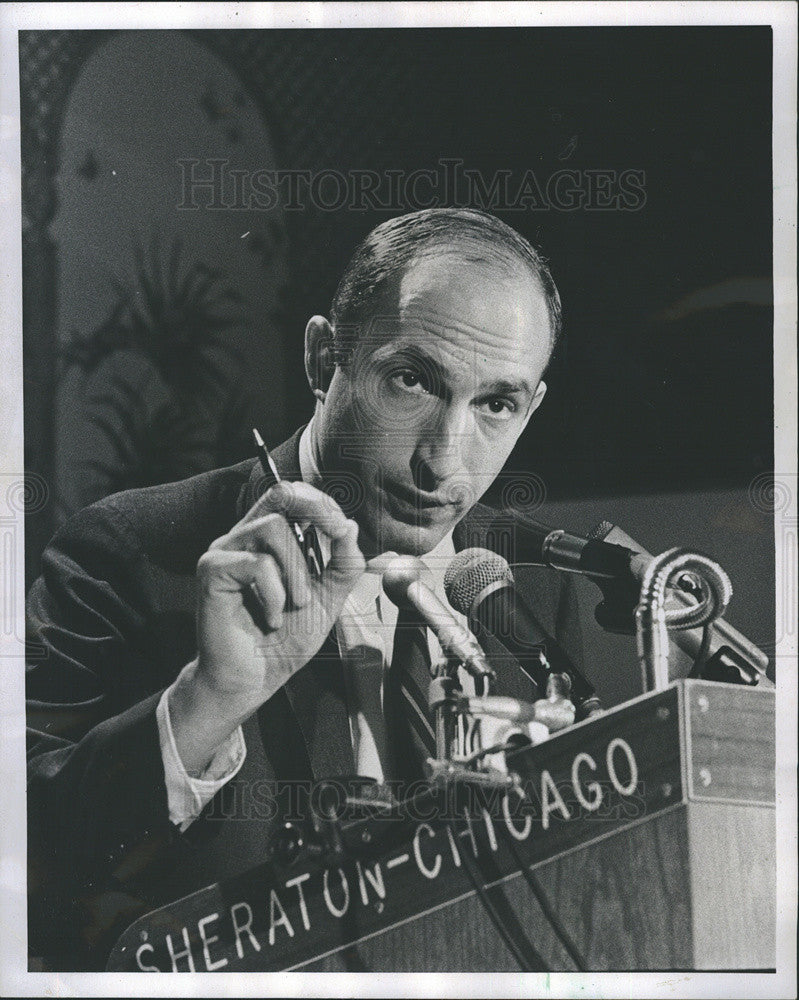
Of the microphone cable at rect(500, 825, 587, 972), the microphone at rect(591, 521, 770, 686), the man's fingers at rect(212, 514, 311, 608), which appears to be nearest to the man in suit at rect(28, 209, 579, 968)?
the man's fingers at rect(212, 514, 311, 608)

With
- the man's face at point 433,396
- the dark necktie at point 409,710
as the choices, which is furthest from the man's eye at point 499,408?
the dark necktie at point 409,710

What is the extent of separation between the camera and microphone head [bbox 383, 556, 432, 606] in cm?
145

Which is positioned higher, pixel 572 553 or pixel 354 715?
pixel 572 553

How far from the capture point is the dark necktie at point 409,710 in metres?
1.44

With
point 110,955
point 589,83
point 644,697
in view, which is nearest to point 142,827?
point 110,955

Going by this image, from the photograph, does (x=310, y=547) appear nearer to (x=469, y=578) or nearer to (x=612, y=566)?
(x=469, y=578)

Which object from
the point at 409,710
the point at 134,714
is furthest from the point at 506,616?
the point at 134,714

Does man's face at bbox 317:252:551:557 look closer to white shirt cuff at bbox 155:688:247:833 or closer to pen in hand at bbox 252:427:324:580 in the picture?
pen in hand at bbox 252:427:324:580

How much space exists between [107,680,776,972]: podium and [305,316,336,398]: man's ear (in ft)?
2.09

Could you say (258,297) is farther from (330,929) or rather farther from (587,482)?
(330,929)

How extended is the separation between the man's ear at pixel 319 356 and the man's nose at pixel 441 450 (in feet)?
0.57

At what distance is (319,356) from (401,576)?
Answer: 1.17 feet

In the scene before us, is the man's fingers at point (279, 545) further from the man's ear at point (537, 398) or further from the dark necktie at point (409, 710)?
the man's ear at point (537, 398)

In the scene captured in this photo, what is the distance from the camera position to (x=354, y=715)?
144cm
